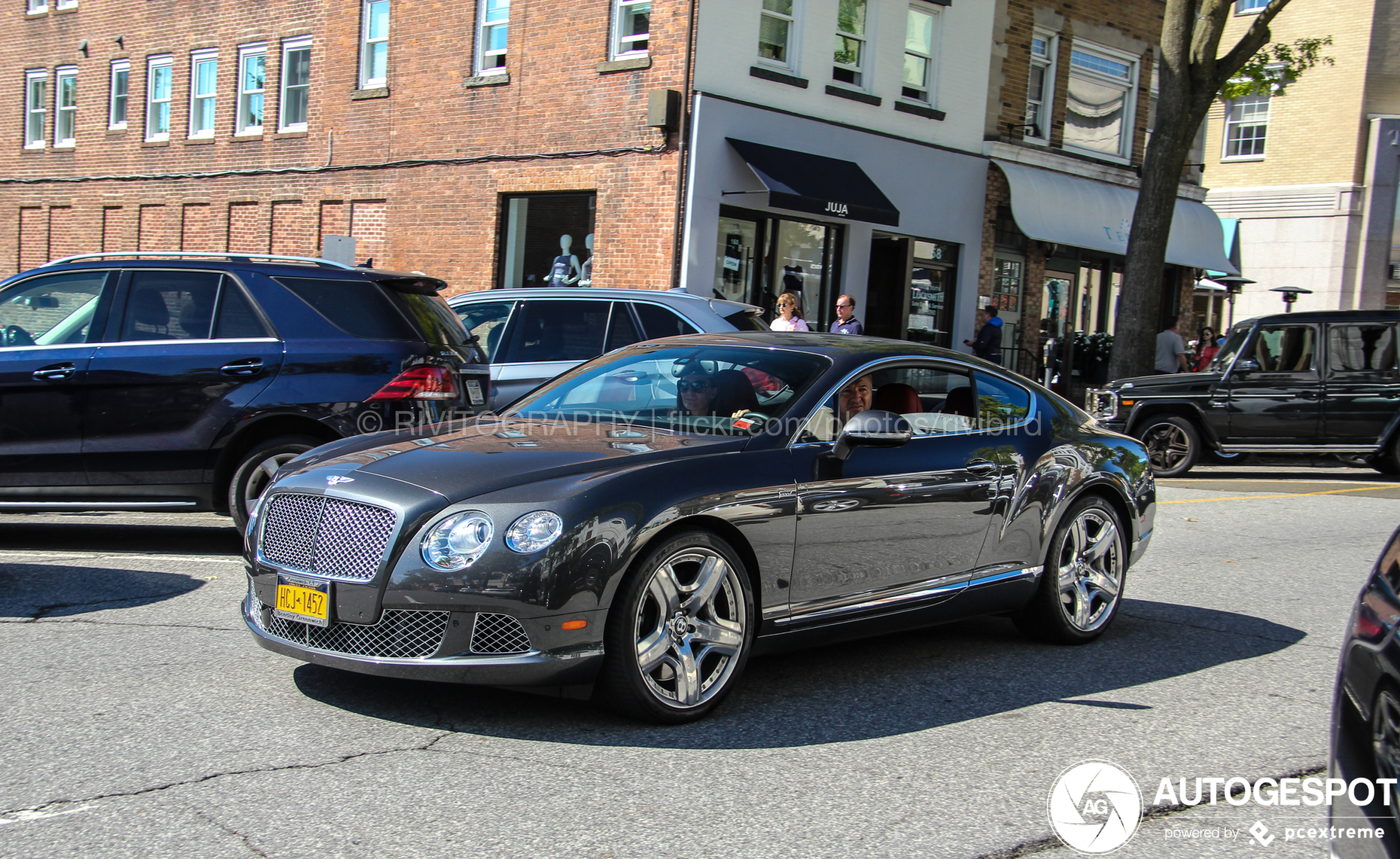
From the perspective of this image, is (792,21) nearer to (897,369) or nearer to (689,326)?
(689,326)

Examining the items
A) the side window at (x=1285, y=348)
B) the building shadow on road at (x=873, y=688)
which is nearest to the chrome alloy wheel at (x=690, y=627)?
the building shadow on road at (x=873, y=688)

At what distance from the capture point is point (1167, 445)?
15.7m

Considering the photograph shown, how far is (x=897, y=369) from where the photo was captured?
19.2ft

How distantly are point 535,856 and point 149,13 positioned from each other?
27.4 m

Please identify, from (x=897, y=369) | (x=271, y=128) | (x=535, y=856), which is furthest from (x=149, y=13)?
(x=535, y=856)

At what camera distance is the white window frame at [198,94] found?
82.4ft

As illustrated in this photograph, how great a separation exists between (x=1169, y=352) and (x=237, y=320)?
16.8 meters

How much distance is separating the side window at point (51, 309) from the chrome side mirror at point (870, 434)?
197 inches

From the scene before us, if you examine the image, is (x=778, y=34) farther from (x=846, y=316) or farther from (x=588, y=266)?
(x=846, y=316)

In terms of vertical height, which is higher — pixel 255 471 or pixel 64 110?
pixel 64 110

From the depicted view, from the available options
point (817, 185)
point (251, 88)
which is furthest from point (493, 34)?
point (251, 88)

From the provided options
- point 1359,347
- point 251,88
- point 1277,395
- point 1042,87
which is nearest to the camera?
point 1277,395

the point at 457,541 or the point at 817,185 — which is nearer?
the point at 457,541

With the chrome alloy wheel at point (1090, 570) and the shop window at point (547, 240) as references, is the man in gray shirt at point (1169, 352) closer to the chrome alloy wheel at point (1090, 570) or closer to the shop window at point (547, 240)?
the shop window at point (547, 240)
